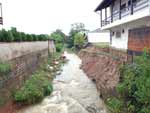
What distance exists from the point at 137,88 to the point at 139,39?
3844 mm

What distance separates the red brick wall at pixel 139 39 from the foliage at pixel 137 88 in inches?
65.8

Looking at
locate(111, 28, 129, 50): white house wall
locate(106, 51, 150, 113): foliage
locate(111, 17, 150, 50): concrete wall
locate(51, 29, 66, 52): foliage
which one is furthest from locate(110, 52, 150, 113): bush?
locate(51, 29, 66, 52): foliage

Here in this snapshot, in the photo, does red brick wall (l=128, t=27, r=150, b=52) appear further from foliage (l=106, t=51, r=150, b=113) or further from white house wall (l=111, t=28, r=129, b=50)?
white house wall (l=111, t=28, r=129, b=50)

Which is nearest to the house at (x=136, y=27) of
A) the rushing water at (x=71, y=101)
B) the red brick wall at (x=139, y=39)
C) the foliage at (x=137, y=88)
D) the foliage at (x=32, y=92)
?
the red brick wall at (x=139, y=39)

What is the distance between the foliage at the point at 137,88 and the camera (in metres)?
7.04

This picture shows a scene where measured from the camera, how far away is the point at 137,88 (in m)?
7.88

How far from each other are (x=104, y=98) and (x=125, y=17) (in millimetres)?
5354

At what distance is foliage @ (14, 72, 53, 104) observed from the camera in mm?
11454

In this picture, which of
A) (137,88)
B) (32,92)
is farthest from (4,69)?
(137,88)

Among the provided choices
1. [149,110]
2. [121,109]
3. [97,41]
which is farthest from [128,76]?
[97,41]

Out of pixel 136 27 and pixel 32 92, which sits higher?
pixel 136 27

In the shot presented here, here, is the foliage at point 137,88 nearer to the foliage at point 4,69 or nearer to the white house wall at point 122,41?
the foliage at point 4,69

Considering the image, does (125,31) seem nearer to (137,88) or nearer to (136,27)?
(136,27)

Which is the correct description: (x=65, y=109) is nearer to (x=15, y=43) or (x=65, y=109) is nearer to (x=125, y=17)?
(x=15, y=43)
